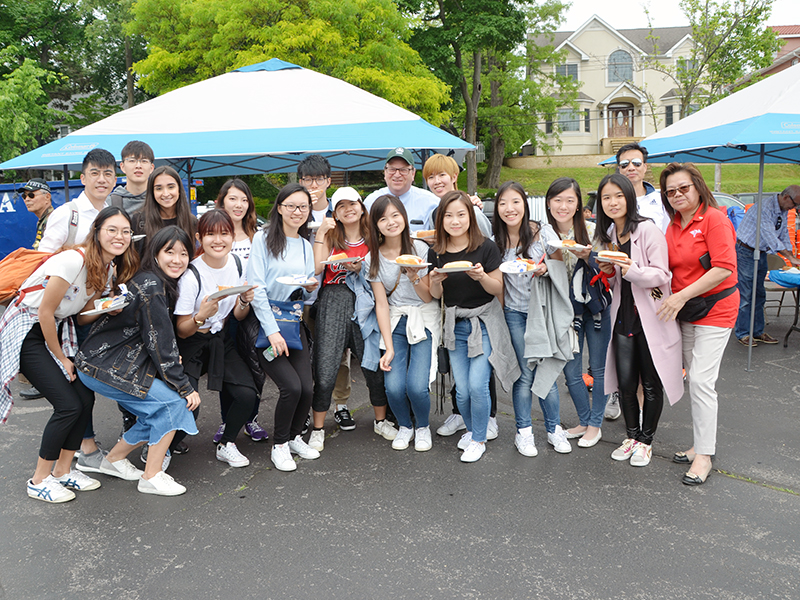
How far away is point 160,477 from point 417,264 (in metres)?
2.20

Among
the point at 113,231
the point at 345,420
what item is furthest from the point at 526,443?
the point at 113,231

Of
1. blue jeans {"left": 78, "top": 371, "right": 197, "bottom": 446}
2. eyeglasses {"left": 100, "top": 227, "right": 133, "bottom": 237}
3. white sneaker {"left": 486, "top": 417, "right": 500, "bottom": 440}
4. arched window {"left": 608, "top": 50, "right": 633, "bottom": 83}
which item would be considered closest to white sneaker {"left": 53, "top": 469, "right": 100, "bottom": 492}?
blue jeans {"left": 78, "top": 371, "right": 197, "bottom": 446}

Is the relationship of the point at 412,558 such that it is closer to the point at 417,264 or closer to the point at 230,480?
the point at 230,480

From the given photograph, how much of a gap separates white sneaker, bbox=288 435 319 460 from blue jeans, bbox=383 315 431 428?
680 millimetres

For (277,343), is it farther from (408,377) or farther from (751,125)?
(751,125)

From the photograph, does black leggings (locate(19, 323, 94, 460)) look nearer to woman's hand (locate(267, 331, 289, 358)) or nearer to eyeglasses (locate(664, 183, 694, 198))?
woman's hand (locate(267, 331, 289, 358))

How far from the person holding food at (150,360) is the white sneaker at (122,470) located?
19cm

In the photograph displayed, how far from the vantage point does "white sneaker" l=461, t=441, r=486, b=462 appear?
14.1ft

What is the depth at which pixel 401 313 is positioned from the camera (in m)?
4.50

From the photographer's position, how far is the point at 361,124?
6977mm

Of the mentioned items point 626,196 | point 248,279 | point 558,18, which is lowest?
point 248,279

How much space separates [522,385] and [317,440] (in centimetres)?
161

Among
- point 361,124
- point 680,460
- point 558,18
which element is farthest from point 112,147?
point 558,18

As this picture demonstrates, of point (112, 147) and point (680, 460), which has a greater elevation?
point (112, 147)
